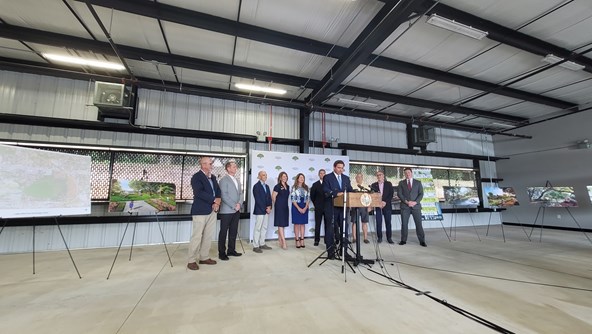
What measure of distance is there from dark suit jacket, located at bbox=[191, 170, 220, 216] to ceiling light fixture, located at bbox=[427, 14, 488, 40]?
4.24m

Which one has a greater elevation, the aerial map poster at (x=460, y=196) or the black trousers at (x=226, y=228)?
the aerial map poster at (x=460, y=196)

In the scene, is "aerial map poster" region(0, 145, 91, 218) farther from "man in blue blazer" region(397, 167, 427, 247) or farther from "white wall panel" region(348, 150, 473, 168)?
"white wall panel" region(348, 150, 473, 168)

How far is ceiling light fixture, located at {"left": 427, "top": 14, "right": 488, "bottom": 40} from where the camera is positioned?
11.4 ft

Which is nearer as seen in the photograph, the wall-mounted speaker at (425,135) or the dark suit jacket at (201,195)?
the dark suit jacket at (201,195)

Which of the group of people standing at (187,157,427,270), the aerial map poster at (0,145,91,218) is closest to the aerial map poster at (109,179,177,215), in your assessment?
the aerial map poster at (0,145,91,218)

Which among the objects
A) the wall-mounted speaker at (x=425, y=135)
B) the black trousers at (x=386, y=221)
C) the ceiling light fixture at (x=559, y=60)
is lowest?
the black trousers at (x=386, y=221)

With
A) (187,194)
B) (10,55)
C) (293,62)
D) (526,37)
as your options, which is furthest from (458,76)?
(10,55)

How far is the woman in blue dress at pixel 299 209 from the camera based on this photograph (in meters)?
4.96

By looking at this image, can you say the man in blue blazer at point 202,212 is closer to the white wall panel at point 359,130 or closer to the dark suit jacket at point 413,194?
the white wall panel at point 359,130

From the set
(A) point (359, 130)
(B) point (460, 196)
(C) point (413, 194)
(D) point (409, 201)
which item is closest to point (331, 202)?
(D) point (409, 201)

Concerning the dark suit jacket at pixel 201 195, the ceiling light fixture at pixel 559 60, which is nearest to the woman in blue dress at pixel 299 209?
the dark suit jacket at pixel 201 195

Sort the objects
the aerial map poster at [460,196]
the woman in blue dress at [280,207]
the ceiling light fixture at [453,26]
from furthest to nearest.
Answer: the aerial map poster at [460,196] < the woman in blue dress at [280,207] < the ceiling light fixture at [453,26]

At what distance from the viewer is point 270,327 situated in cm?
187

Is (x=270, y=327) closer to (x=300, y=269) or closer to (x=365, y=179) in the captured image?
(x=300, y=269)
